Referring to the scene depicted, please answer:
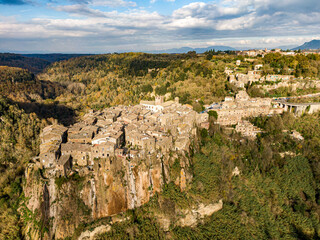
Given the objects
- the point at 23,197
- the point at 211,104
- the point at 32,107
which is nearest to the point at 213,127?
the point at 211,104

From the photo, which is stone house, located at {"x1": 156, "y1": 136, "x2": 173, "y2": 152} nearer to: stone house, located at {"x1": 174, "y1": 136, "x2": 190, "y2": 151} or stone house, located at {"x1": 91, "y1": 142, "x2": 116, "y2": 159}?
stone house, located at {"x1": 174, "y1": 136, "x2": 190, "y2": 151}

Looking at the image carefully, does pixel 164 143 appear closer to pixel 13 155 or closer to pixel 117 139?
pixel 117 139

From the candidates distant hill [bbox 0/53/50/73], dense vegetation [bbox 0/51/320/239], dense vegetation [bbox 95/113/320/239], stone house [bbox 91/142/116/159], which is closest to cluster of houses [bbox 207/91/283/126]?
dense vegetation [bbox 0/51/320/239]

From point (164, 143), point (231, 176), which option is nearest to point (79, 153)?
point (164, 143)

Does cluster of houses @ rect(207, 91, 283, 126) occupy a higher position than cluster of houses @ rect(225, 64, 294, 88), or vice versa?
cluster of houses @ rect(225, 64, 294, 88)

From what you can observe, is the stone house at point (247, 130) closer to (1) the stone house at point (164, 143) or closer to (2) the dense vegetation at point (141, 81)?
(2) the dense vegetation at point (141, 81)
